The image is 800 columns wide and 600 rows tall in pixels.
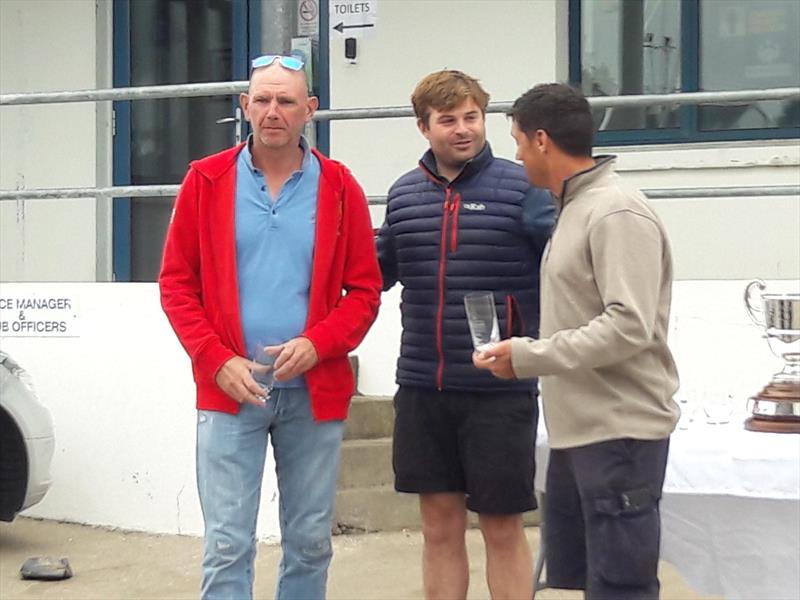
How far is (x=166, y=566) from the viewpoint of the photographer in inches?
236

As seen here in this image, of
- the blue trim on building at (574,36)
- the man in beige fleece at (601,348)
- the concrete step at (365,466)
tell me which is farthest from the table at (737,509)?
the blue trim on building at (574,36)

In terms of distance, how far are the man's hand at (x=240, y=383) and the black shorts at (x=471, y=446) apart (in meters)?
0.55

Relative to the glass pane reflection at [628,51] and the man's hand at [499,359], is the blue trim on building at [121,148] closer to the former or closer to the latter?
the glass pane reflection at [628,51]

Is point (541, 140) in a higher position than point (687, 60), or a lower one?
lower

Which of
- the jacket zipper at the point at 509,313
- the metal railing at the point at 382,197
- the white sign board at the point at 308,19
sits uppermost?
the white sign board at the point at 308,19

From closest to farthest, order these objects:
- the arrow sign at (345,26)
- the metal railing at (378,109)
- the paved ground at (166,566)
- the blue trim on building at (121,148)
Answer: the paved ground at (166,566) → the metal railing at (378,109) → the arrow sign at (345,26) → the blue trim on building at (121,148)

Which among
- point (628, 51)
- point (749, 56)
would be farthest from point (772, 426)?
point (628, 51)

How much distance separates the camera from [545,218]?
3996 mm

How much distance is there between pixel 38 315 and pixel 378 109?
202 cm

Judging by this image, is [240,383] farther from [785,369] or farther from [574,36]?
[574,36]

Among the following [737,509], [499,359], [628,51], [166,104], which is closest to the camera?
[499,359]

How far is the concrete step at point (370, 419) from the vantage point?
21.8ft

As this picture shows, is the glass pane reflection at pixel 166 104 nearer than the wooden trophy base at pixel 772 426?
No

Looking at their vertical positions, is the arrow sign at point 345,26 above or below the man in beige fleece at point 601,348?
above
